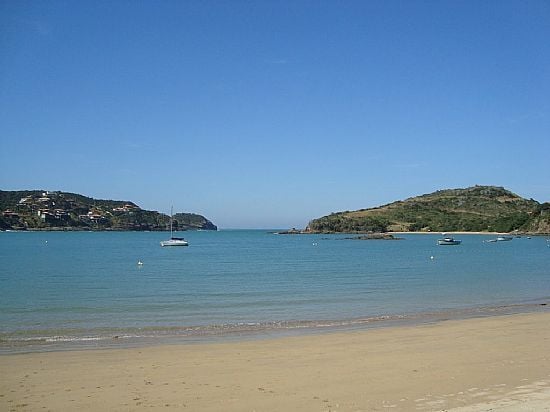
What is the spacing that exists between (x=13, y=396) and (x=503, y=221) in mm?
208816

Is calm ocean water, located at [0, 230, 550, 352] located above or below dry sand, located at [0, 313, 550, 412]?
below

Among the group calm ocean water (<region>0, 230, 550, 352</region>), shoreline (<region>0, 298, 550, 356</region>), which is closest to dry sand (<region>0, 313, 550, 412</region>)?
shoreline (<region>0, 298, 550, 356</region>)

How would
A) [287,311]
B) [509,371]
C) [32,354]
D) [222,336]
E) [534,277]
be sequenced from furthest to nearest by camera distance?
1. [534,277]
2. [287,311]
3. [222,336]
4. [32,354]
5. [509,371]

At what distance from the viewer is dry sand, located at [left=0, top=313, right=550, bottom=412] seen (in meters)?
9.58

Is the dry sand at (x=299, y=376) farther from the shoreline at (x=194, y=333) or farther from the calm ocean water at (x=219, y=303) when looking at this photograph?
the calm ocean water at (x=219, y=303)

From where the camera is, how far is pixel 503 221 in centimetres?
19925

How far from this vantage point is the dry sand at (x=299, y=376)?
377 inches

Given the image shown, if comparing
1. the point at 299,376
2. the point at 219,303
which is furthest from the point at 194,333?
the point at 219,303

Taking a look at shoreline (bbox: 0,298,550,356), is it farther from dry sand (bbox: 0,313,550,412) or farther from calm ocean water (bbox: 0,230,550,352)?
dry sand (bbox: 0,313,550,412)

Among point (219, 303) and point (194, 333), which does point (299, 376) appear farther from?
point (219, 303)

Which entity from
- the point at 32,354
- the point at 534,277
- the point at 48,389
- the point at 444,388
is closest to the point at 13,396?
the point at 48,389

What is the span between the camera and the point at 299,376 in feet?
38.1

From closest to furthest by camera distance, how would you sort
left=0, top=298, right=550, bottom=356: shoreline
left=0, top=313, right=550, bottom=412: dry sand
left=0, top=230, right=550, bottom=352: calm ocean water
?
left=0, top=313, right=550, bottom=412: dry sand < left=0, top=298, right=550, bottom=356: shoreline < left=0, top=230, right=550, bottom=352: calm ocean water

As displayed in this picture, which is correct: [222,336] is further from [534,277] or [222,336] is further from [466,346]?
[534,277]
